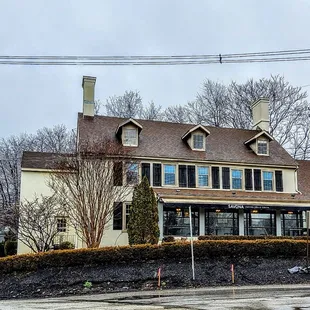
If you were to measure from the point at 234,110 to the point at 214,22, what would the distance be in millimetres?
26674

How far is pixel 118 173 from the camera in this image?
858 inches

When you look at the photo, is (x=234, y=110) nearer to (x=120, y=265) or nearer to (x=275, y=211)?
(x=275, y=211)

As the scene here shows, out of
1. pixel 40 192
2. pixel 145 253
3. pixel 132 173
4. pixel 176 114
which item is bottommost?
pixel 145 253

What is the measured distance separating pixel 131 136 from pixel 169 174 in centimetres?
313

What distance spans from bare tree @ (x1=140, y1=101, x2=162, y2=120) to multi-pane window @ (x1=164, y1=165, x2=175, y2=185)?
773 inches

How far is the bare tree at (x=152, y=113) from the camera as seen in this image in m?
45.8

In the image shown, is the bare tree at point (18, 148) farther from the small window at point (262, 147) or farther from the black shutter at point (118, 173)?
the black shutter at point (118, 173)

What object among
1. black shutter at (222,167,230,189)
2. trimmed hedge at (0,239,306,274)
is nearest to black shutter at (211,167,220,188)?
black shutter at (222,167,230,189)

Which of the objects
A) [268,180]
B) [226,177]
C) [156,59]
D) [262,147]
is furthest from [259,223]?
[156,59]

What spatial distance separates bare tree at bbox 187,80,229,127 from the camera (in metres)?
42.8

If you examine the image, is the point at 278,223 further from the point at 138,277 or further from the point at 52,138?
the point at 52,138

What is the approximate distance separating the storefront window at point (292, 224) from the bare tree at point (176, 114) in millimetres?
19182

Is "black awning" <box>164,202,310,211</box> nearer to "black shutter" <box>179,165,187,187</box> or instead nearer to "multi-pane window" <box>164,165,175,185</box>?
"black shutter" <box>179,165,187,187</box>

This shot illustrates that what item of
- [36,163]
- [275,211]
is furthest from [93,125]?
[275,211]
